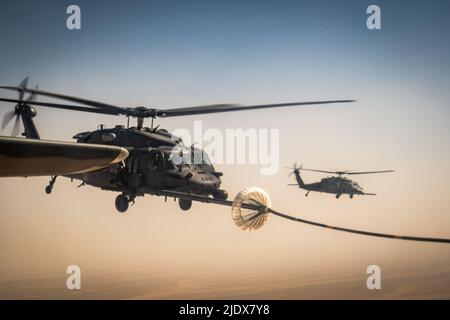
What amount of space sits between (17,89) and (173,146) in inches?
238

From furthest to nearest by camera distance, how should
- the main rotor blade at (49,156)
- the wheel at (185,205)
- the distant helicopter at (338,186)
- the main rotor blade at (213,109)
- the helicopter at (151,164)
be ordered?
the distant helicopter at (338,186) → the wheel at (185,205) → the helicopter at (151,164) → the main rotor blade at (213,109) → the main rotor blade at (49,156)

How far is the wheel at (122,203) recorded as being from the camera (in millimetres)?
17844

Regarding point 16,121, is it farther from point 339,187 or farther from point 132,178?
point 339,187

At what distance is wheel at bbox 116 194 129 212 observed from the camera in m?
17.8

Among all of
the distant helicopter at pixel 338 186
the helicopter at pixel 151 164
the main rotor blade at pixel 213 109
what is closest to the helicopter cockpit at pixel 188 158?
the helicopter at pixel 151 164

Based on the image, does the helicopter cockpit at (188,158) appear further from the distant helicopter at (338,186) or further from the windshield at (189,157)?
the distant helicopter at (338,186)

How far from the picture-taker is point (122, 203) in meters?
17.9

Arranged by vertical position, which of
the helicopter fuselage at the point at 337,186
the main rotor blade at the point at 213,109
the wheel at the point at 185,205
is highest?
the main rotor blade at the point at 213,109

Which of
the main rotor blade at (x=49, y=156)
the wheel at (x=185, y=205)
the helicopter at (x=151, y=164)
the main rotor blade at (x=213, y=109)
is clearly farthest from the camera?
the wheel at (x=185, y=205)

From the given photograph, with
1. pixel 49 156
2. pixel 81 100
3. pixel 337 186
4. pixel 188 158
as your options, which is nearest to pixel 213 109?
pixel 188 158

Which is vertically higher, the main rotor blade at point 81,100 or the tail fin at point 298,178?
the main rotor blade at point 81,100

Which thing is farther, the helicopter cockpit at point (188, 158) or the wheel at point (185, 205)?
the wheel at point (185, 205)
